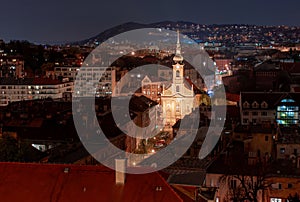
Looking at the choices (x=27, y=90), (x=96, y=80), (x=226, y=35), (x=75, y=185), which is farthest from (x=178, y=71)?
(x=226, y=35)

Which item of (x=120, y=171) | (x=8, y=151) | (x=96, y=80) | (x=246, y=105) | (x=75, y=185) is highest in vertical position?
(x=96, y=80)

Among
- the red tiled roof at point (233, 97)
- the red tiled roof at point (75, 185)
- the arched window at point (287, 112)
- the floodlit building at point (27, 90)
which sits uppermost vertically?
the floodlit building at point (27, 90)

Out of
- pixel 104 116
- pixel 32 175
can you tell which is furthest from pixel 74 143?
pixel 32 175

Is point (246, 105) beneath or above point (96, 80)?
beneath

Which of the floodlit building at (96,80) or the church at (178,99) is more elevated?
the floodlit building at (96,80)

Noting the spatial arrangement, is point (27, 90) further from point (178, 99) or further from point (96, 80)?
point (178, 99)

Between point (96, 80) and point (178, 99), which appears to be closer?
point (178, 99)

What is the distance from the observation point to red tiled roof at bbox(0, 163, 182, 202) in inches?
472

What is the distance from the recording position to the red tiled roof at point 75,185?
39.4ft

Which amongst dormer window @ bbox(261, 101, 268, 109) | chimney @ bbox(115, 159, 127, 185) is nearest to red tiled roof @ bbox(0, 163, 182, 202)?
chimney @ bbox(115, 159, 127, 185)

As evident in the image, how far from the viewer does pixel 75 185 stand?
492 inches

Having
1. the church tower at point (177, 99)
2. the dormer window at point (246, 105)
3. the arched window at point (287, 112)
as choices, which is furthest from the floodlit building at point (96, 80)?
the arched window at point (287, 112)

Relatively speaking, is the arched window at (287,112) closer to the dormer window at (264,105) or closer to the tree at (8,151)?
the dormer window at (264,105)

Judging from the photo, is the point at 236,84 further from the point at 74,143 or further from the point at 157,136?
the point at 74,143
